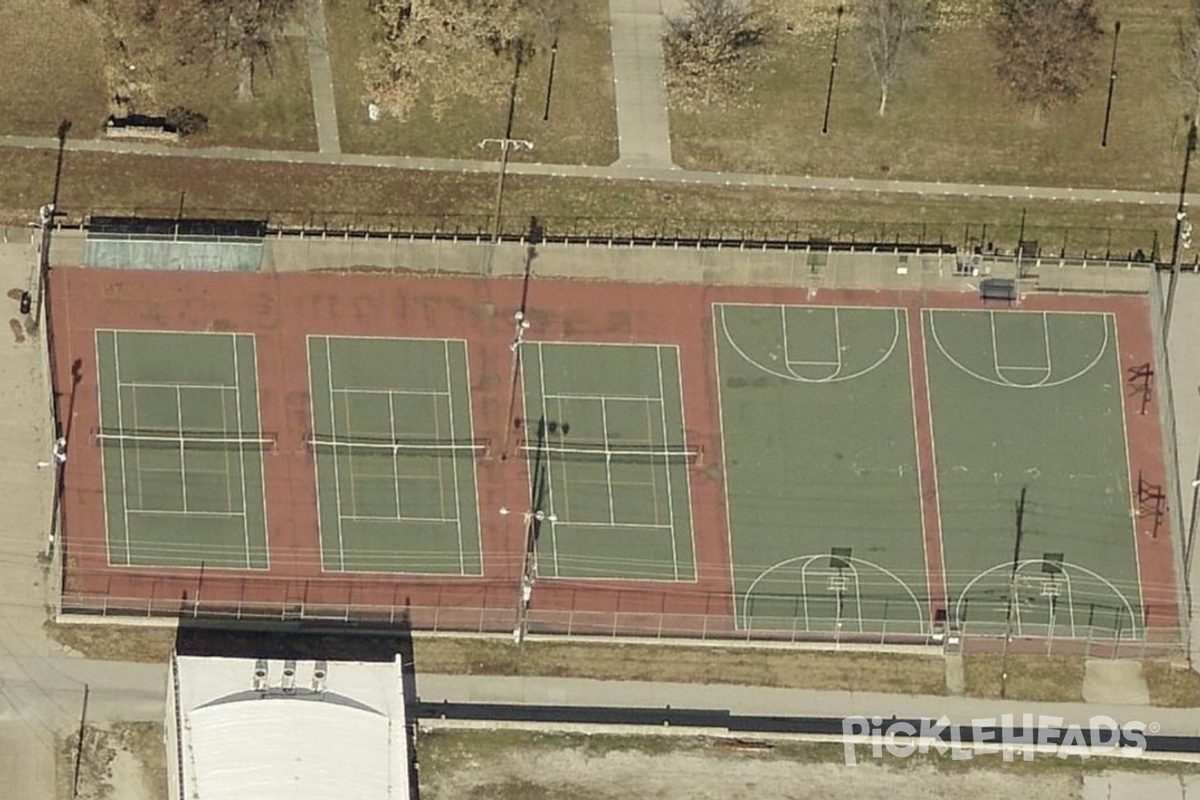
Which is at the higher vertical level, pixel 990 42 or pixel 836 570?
pixel 990 42

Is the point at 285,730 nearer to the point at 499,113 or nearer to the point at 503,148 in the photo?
the point at 503,148

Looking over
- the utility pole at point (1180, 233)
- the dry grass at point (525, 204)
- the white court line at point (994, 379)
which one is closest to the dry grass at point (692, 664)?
the white court line at point (994, 379)

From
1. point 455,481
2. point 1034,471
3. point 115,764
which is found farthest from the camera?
point 1034,471

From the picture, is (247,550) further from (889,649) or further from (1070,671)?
(1070,671)

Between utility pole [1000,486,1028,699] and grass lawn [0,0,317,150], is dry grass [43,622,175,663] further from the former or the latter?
utility pole [1000,486,1028,699]

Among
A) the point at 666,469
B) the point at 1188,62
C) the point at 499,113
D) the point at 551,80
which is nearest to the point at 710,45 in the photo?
the point at 551,80

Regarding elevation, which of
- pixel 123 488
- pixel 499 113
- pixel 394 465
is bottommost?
pixel 123 488

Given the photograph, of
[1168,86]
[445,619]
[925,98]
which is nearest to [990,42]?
[925,98]
